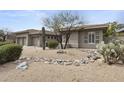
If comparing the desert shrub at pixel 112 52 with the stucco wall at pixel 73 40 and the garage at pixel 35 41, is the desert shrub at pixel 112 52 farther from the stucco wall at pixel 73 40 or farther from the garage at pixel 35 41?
the garage at pixel 35 41

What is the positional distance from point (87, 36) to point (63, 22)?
322 centimetres

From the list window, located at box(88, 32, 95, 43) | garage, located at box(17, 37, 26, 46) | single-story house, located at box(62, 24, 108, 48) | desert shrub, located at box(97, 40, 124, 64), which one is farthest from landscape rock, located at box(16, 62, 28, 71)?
garage, located at box(17, 37, 26, 46)

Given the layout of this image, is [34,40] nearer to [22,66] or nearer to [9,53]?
[9,53]

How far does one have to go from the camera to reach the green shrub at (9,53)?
994 centimetres

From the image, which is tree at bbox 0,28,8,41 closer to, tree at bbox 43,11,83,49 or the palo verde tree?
the palo verde tree

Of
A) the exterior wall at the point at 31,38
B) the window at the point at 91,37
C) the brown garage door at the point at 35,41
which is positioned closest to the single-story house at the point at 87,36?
the window at the point at 91,37

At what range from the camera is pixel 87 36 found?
22.1 metres

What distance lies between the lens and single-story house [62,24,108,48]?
2056cm

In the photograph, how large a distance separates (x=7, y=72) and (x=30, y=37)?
63.8 feet

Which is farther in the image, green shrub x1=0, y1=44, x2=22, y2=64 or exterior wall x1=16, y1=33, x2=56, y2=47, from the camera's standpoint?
exterior wall x1=16, y1=33, x2=56, y2=47

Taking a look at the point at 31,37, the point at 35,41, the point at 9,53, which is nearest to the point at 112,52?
the point at 9,53

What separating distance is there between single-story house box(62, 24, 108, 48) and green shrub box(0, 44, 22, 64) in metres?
11.7

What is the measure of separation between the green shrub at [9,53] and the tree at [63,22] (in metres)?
11.6
